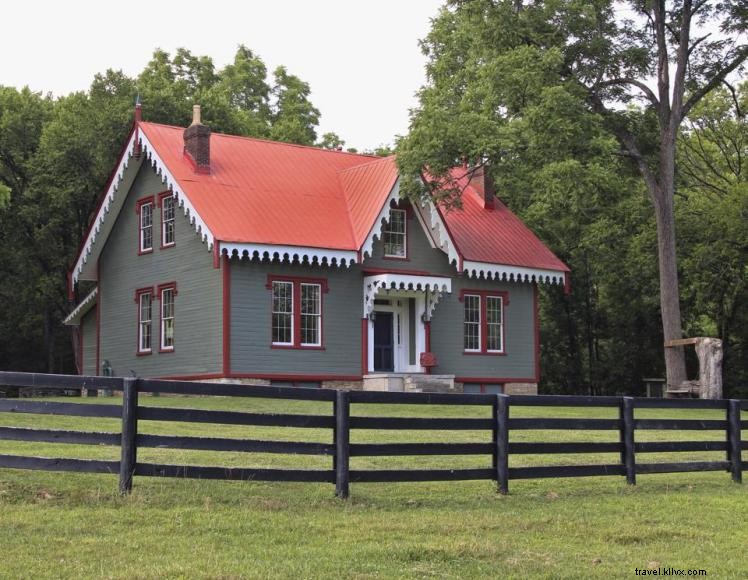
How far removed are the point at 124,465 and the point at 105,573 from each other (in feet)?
9.60

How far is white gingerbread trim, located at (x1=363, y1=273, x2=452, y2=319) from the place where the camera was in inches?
1238

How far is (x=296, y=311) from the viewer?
101ft

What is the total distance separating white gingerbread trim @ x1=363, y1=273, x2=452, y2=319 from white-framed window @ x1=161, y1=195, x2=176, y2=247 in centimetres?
607

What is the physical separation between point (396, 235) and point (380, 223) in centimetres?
175

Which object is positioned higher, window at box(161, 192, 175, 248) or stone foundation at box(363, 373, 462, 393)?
window at box(161, 192, 175, 248)

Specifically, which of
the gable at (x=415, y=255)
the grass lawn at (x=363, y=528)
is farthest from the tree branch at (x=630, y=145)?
the grass lawn at (x=363, y=528)

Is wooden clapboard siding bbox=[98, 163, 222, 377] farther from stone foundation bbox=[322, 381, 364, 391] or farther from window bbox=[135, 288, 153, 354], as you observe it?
stone foundation bbox=[322, 381, 364, 391]

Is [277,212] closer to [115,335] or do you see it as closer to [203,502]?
[115,335]

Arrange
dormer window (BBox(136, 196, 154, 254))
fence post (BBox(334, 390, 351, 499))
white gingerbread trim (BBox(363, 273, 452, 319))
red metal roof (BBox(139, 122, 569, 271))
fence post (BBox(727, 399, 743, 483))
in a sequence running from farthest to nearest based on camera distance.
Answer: dormer window (BBox(136, 196, 154, 254))
white gingerbread trim (BBox(363, 273, 452, 319))
red metal roof (BBox(139, 122, 569, 271))
fence post (BBox(727, 399, 743, 483))
fence post (BBox(334, 390, 351, 499))

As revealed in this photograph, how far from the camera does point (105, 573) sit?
315 inches

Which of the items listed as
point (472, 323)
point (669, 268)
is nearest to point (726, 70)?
point (669, 268)

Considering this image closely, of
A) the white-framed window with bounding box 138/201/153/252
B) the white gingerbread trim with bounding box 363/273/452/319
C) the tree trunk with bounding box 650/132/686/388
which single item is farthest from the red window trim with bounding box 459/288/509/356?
the white-framed window with bounding box 138/201/153/252

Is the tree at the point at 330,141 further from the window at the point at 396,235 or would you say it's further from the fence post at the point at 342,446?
the fence post at the point at 342,446

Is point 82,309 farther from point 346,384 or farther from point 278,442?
point 278,442
